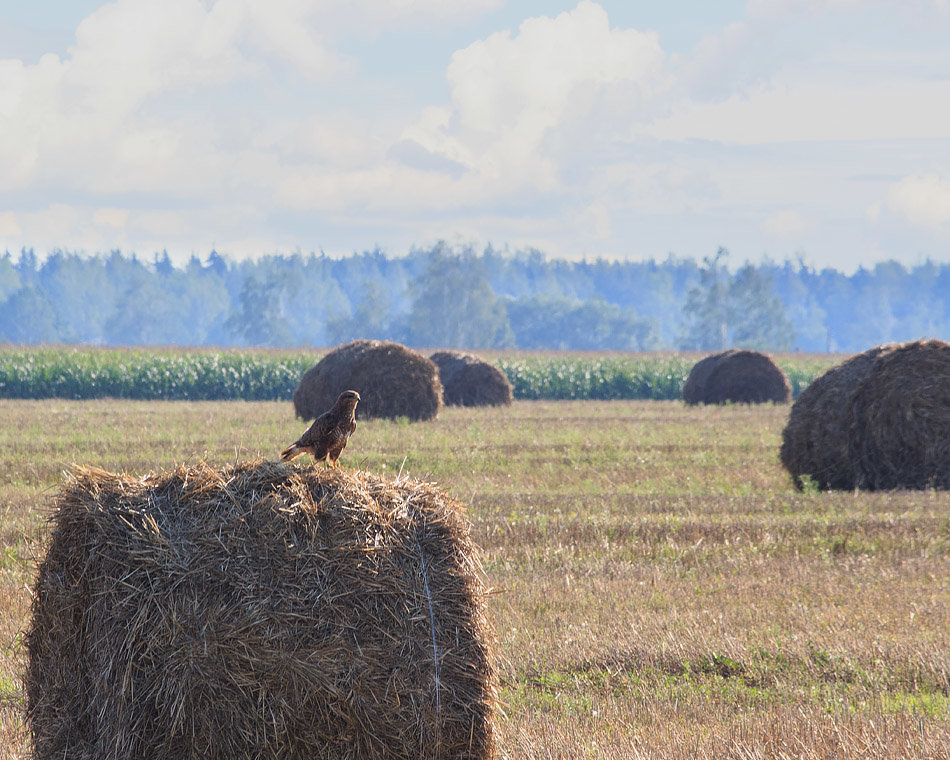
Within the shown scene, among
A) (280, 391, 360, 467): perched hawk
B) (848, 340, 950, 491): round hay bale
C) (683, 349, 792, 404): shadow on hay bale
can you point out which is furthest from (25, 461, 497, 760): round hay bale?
(683, 349, 792, 404): shadow on hay bale

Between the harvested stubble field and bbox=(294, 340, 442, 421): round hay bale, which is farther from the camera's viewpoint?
bbox=(294, 340, 442, 421): round hay bale

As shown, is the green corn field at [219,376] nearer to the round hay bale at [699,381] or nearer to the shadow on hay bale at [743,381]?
the round hay bale at [699,381]

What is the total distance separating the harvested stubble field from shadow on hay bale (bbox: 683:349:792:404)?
1558cm

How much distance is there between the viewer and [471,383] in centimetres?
3462

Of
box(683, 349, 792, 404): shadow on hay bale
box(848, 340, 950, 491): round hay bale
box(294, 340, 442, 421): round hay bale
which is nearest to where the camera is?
box(848, 340, 950, 491): round hay bale

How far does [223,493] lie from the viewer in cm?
559

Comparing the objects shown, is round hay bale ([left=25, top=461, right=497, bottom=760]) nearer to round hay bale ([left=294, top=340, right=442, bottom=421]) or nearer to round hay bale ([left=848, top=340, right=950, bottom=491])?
round hay bale ([left=848, top=340, right=950, bottom=491])

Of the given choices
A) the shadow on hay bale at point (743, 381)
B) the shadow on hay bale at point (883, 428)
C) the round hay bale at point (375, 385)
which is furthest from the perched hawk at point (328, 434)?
the shadow on hay bale at point (743, 381)

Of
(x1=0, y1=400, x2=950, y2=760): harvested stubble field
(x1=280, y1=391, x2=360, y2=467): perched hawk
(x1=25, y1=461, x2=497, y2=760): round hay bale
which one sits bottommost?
(x1=0, y1=400, x2=950, y2=760): harvested stubble field

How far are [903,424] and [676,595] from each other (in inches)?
309

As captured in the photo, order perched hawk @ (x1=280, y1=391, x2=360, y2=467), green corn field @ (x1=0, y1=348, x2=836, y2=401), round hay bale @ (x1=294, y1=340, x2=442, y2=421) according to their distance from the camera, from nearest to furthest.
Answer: perched hawk @ (x1=280, y1=391, x2=360, y2=467)
round hay bale @ (x1=294, y1=340, x2=442, y2=421)
green corn field @ (x1=0, y1=348, x2=836, y2=401)

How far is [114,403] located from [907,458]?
87.6ft

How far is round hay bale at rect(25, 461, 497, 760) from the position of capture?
17.3ft

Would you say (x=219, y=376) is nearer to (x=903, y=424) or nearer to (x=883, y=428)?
(x=883, y=428)
